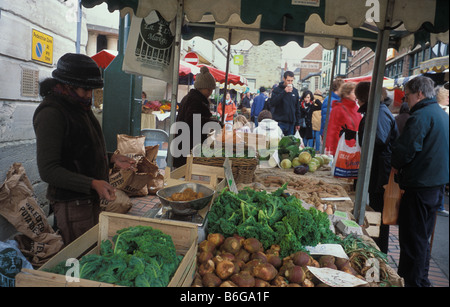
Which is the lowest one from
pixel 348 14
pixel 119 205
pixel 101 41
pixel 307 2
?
pixel 119 205

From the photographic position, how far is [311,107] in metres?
12.0

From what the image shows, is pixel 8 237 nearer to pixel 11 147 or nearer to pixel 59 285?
pixel 11 147

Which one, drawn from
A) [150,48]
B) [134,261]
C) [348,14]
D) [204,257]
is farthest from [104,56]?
[134,261]

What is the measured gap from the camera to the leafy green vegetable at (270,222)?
215cm

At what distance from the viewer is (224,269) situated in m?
1.84

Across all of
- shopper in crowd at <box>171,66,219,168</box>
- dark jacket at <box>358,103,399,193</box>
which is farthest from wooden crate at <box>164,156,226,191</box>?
dark jacket at <box>358,103,399,193</box>

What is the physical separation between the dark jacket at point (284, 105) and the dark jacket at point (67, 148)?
25.3 feet

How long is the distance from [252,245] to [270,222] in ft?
1.00

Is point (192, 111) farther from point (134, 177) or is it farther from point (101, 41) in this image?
point (101, 41)

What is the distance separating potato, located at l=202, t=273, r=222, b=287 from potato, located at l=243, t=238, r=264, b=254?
317mm

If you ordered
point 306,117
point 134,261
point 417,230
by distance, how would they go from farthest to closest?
1. point 306,117
2. point 417,230
3. point 134,261

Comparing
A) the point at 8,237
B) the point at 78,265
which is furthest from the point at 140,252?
the point at 8,237

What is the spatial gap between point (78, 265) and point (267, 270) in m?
0.97

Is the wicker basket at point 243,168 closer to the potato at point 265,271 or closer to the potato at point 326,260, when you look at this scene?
the potato at point 326,260
